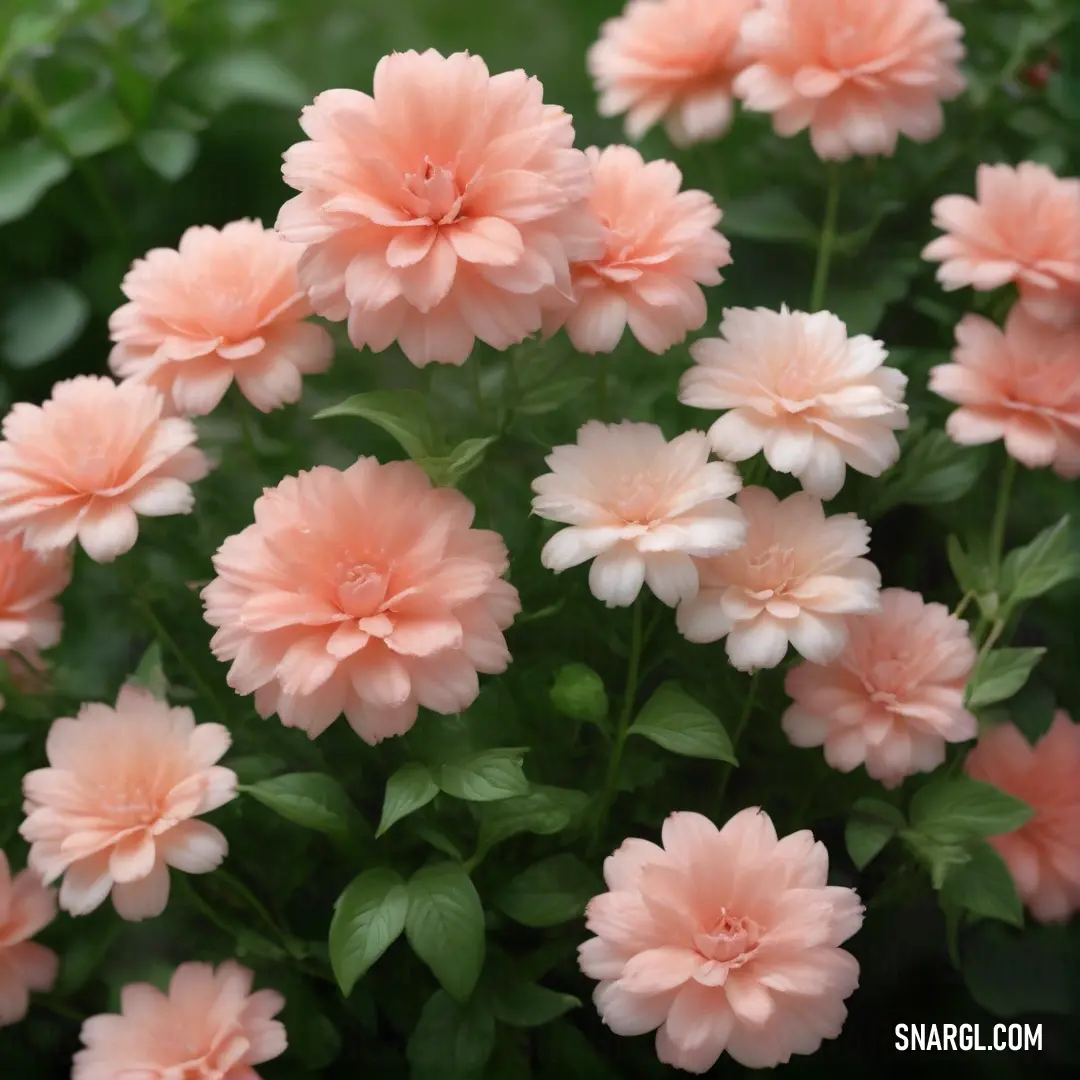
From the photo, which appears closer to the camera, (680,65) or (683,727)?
(683,727)

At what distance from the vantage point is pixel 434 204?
506 millimetres

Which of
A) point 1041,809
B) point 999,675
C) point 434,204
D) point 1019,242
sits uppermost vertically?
point 434,204

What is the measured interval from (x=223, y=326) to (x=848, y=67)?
0.37 m

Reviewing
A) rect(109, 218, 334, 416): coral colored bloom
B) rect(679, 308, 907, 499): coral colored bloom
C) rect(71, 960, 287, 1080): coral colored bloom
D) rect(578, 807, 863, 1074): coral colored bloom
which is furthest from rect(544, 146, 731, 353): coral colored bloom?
rect(71, 960, 287, 1080): coral colored bloom

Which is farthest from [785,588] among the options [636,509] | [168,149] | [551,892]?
[168,149]

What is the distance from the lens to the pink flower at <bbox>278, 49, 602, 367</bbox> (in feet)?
1.63

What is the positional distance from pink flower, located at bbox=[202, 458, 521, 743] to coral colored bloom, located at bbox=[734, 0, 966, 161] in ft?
1.06

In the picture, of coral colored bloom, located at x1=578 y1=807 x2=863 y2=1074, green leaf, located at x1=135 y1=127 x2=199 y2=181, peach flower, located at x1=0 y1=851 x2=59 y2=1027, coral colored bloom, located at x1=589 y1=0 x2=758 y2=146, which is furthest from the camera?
green leaf, located at x1=135 y1=127 x2=199 y2=181

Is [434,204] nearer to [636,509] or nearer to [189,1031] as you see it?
[636,509]

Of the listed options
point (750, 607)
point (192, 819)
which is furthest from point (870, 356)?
point (192, 819)

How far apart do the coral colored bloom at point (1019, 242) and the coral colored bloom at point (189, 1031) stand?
1.75 ft

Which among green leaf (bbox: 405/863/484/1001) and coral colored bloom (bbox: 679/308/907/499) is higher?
coral colored bloom (bbox: 679/308/907/499)

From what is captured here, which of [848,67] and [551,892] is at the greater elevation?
[848,67]

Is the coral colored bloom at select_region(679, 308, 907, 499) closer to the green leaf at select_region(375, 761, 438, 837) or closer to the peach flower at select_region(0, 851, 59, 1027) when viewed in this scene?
the green leaf at select_region(375, 761, 438, 837)
